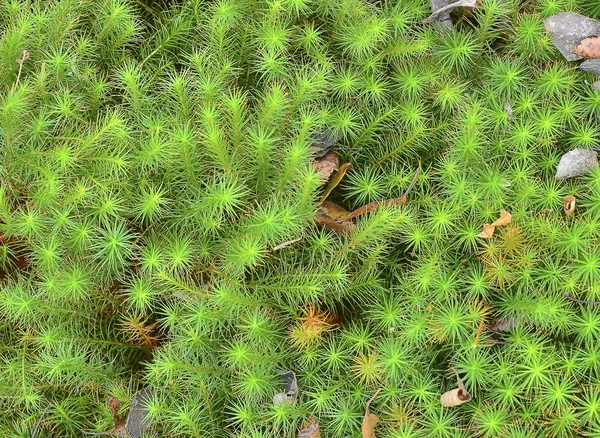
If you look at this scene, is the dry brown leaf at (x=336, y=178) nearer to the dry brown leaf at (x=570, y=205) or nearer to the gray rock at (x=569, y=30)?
the dry brown leaf at (x=570, y=205)

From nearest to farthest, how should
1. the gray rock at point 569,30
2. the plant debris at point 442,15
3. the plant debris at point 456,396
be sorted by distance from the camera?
1. the plant debris at point 456,396
2. the gray rock at point 569,30
3. the plant debris at point 442,15

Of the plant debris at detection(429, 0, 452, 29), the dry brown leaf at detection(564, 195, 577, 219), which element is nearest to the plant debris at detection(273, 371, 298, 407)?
the dry brown leaf at detection(564, 195, 577, 219)

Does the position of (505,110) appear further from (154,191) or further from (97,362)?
(97,362)

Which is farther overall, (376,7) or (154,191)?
(376,7)

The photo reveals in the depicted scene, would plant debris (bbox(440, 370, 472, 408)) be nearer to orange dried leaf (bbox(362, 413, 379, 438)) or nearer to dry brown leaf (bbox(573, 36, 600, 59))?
orange dried leaf (bbox(362, 413, 379, 438))

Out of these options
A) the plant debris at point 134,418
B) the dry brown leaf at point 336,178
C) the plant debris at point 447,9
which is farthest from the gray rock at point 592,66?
the plant debris at point 134,418

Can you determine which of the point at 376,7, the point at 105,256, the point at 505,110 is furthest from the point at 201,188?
the point at 505,110
